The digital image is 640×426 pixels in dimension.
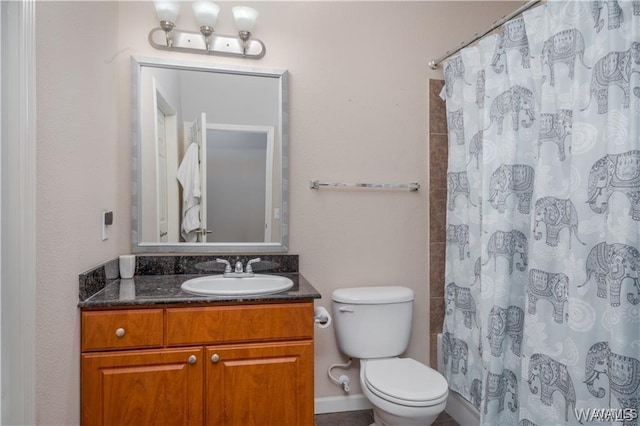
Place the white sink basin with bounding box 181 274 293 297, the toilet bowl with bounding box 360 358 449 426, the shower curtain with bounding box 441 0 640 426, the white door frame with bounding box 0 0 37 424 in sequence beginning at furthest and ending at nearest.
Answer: the white sink basin with bounding box 181 274 293 297 → the toilet bowl with bounding box 360 358 449 426 → the shower curtain with bounding box 441 0 640 426 → the white door frame with bounding box 0 0 37 424

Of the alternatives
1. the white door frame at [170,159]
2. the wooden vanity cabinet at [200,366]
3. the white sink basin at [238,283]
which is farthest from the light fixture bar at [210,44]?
the wooden vanity cabinet at [200,366]

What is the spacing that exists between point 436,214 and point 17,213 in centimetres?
197

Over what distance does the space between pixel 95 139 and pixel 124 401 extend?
3.53 ft

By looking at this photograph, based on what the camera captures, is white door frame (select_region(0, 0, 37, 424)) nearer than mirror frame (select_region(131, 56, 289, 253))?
Yes

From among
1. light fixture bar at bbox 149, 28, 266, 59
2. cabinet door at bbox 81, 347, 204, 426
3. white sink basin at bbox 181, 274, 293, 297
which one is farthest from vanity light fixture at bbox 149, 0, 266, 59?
cabinet door at bbox 81, 347, 204, 426

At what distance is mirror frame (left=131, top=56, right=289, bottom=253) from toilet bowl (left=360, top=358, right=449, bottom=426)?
0.80m

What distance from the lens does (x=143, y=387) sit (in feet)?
4.60

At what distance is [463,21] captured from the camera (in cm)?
228

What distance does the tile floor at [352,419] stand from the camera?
200 centimetres

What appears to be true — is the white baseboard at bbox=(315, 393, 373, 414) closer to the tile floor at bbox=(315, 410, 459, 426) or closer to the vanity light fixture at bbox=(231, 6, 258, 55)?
the tile floor at bbox=(315, 410, 459, 426)

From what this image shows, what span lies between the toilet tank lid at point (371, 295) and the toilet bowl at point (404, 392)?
312mm

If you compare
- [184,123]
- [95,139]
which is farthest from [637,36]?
[95,139]

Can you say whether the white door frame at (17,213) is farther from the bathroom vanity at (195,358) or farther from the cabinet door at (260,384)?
the cabinet door at (260,384)

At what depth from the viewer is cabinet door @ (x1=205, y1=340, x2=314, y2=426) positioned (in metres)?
1.46
